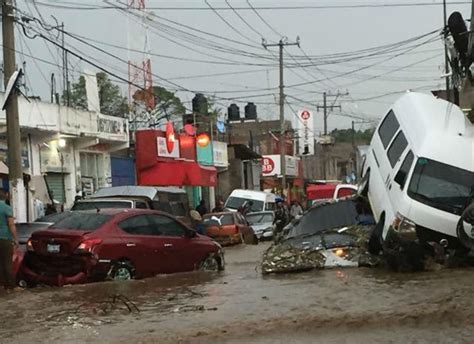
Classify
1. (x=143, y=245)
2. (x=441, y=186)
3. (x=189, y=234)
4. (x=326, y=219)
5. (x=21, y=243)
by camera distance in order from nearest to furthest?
(x=441, y=186) < (x=143, y=245) < (x=21, y=243) < (x=189, y=234) < (x=326, y=219)

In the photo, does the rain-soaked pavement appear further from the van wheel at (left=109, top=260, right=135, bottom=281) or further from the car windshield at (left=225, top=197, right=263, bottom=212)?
the car windshield at (left=225, top=197, right=263, bottom=212)

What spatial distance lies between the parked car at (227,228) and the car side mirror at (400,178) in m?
14.2

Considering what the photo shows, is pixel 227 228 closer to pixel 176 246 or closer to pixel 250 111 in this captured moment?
pixel 176 246

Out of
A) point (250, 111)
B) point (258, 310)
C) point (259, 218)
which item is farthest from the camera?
point (250, 111)

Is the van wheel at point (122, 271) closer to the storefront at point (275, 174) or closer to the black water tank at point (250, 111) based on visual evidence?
the storefront at point (275, 174)

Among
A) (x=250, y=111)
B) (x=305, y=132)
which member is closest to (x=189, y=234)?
(x=305, y=132)

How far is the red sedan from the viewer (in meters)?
12.6

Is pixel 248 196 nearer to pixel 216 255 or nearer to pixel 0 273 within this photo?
pixel 216 255

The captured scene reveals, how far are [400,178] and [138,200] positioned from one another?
8.14 metres

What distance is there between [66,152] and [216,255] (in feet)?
49.0

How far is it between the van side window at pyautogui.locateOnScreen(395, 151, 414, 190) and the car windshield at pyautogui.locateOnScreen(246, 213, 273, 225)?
1950 cm

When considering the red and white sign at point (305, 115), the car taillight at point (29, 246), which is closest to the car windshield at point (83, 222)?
the car taillight at point (29, 246)

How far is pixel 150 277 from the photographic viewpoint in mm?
13648

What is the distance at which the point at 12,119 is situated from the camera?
738 inches
